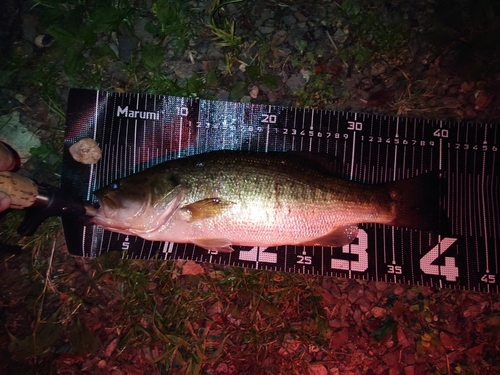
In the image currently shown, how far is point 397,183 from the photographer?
9.56 ft

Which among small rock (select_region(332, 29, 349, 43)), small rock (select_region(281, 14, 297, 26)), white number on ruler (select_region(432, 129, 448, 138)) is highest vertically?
small rock (select_region(281, 14, 297, 26))

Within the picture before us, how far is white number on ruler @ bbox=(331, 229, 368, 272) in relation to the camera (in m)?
3.06

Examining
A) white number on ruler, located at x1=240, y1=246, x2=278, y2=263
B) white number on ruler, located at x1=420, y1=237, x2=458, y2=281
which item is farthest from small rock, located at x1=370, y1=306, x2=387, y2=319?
white number on ruler, located at x1=240, y1=246, x2=278, y2=263

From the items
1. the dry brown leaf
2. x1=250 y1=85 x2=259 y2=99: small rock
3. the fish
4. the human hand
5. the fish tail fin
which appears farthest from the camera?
x1=250 y1=85 x2=259 y2=99: small rock

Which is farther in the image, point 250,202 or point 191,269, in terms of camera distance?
point 191,269

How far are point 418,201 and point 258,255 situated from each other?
56.3 inches

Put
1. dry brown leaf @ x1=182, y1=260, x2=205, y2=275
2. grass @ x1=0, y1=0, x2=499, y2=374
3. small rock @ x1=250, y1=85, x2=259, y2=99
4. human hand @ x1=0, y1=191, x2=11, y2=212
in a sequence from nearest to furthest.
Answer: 1. human hand @ x1=0, y1=191, x2=11, y2=212
2. grass @ x1=0, y1=0, x2=499, y2=374
3. dry brown leaf @ x1=182, y1=260, x2=205, y2=275
4. small rock @ x1=250, y1=85, x2=259, y2=99

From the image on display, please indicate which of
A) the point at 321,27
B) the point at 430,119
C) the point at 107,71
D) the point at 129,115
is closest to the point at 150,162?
the point at 129,115

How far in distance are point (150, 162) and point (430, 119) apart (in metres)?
2.60

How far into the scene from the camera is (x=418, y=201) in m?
2.91

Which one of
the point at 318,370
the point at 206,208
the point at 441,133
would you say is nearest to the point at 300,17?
the point at 441,133

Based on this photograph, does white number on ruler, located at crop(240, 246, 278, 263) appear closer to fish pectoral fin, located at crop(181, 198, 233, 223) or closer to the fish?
the fish

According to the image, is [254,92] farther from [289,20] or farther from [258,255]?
[258,255]

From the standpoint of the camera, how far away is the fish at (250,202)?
2.64 meters
